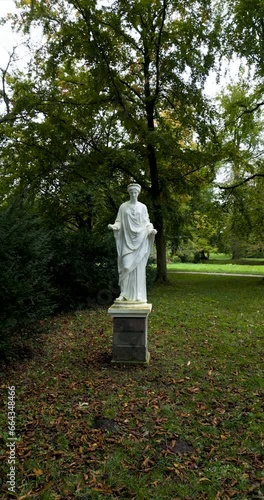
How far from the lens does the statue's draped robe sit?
566 centimetres

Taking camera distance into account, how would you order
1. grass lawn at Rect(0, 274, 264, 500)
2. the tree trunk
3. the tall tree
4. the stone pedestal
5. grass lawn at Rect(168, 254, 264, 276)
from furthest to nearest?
grass lawn at Rect(168, 254, 264, 276)
the tree trunk
the tall tree
the stone pedestal
grass lawn at Rect(0, 274, 264, 500)

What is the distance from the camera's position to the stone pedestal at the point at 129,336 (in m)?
5.45

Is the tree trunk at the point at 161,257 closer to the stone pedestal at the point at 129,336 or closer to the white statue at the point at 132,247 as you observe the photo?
the white statue at the point at 132,247

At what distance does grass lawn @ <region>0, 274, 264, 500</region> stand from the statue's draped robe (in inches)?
44.8

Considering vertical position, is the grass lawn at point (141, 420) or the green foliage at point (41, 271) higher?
the green foliage at point (41, 271)

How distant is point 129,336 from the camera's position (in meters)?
5.50

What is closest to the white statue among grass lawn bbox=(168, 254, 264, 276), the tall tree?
the tall tree

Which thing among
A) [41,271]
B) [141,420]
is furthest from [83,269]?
[141,420]

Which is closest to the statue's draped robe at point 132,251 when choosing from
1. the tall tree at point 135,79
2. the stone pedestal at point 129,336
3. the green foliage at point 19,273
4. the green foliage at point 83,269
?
the stone pedestal at point 129,336

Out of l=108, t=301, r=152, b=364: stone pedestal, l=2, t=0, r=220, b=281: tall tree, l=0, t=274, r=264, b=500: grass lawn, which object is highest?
l=2, t=0, r=220, b=281: tall tree

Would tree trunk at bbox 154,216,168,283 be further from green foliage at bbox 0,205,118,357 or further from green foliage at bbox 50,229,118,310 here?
green foliage at bbox 50,229,118,310

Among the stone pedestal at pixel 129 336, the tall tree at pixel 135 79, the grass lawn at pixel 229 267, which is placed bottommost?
the grass lawn at pixel 229 267

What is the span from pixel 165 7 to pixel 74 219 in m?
9.52

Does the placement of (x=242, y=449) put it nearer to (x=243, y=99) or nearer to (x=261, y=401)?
(x=261, y=401)
